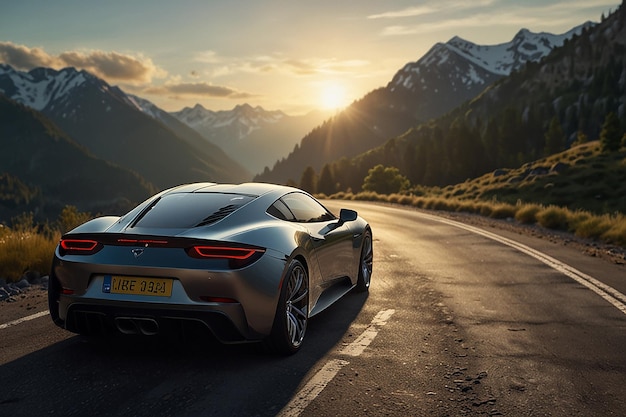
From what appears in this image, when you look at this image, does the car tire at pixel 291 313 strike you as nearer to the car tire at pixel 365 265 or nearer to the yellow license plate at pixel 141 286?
the yellow license plate at pixel 141 286

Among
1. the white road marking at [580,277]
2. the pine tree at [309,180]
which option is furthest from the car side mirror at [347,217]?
the pine tree at [309,180]

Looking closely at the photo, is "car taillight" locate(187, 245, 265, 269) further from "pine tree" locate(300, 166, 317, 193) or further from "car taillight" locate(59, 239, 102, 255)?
"pine tree" locate(300, 166, 317, 193)

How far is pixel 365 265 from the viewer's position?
301 inches

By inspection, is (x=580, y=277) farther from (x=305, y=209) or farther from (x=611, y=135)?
(x=611, y=135)

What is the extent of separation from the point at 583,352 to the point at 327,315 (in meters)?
2.48

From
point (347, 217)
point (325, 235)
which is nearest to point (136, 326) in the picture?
point (325, 235)

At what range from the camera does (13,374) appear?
170 inches

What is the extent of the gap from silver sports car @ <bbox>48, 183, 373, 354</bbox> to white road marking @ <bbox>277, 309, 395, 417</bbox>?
1.37ft

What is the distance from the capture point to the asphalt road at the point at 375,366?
3.70m

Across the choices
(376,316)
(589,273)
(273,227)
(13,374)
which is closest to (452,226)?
(589,273)

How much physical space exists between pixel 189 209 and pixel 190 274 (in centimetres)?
97

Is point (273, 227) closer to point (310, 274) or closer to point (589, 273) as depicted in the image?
point (310, 274)

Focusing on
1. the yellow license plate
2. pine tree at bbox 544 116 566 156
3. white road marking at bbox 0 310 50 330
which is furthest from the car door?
pine tree at bbox 544 116 566 156

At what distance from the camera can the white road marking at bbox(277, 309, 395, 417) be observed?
142 inches
